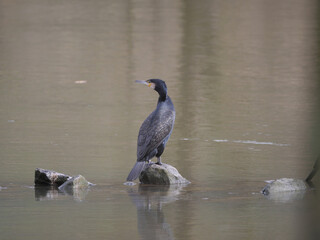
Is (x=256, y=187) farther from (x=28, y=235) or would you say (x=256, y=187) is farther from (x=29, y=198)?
(x=28, y=235)

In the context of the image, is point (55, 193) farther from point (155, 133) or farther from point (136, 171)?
point (155, 133)

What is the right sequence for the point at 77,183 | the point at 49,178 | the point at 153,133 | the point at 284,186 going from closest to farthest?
the point at 284,186 → the point at 77,183 → the point at 49,178 → the point at 153,133

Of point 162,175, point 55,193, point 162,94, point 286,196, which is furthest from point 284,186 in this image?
point 55,193

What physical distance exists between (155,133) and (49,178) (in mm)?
1043

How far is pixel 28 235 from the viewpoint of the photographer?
462 centimetres

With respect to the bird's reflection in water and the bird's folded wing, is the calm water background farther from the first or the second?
the bird's folded wing

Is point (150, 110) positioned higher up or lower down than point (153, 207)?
higher up

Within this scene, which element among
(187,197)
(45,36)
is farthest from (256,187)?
(45,36)

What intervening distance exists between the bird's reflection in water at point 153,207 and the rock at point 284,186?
0.77 meters

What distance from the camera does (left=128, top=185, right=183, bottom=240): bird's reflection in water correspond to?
4730mm

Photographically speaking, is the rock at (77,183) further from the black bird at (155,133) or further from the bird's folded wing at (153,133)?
the bird's folded wing at (153,133)

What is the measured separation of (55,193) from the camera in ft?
20.4

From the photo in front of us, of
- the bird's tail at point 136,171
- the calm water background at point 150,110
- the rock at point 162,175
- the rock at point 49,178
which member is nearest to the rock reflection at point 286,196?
the calm water background at point 150,110

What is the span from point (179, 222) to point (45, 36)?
15047 millimetres
